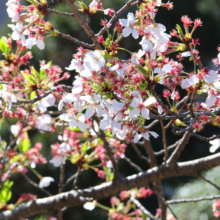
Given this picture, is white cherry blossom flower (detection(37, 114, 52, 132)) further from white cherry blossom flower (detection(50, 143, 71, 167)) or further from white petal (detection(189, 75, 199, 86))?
white petal (detection(189, 75, 199, 86))

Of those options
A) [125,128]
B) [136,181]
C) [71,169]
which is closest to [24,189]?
[71,169]

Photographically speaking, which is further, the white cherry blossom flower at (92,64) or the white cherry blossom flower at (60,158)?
the white cherry blossom flower at (60,158)

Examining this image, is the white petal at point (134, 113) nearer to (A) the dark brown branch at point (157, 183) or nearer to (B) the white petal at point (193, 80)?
(B) the white petal at point (193, 80)

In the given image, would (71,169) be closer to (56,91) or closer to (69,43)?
(69,43)

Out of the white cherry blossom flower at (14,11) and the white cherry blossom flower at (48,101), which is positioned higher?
the white cherry blossom flower at (14,11)

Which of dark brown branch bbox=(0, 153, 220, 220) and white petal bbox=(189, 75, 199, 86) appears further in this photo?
Answer: dark brown branch bbox=(0, 153, 220, 220)

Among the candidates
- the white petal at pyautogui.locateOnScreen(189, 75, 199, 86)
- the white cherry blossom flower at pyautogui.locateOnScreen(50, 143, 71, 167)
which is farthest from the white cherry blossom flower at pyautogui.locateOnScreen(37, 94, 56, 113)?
the white petal at pyautogui.locateOnScreen(189, 75, 199, 86)

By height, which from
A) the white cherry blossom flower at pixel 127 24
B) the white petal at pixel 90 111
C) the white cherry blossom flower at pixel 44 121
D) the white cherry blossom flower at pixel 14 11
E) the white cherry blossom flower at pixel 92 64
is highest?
the white cherry blossom flower at pixel 14 11

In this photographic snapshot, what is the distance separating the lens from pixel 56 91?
3.23ft

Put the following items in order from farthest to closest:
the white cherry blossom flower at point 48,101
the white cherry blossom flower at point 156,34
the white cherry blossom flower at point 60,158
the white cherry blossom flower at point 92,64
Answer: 1. the white cherry blossom flower at point 60,158
2. the white cherry blossom flower at point 48,101
3. the white cherry blossom flower at point 156,34
4. the white cherry blossom flower at point 92,64

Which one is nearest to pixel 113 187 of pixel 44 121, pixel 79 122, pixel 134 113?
pixel 44 121

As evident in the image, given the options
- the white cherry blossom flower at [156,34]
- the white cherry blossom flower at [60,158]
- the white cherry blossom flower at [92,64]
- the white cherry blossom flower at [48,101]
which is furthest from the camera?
the white cherry blossom flower at [60,158]

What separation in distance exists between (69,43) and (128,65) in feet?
8.16

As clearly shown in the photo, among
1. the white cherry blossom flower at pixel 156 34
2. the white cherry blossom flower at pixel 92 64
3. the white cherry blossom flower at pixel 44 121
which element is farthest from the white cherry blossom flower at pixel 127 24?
the white cherry blossom flower at pixel 44 121
